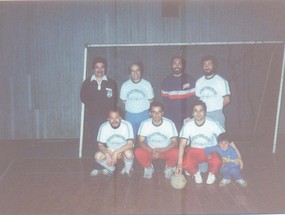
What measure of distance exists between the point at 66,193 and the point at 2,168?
1.75 metres

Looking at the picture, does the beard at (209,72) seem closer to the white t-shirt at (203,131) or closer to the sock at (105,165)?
the white t-shirt at (203,131)

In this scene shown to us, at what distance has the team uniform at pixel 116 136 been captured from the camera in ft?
18.9

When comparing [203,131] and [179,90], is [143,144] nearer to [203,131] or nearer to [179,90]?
[203,131]

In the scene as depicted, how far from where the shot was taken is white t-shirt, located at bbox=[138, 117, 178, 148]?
5746 millimetres

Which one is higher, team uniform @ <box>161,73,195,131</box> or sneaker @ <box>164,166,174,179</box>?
team uniform @ <box>161,73,195,131</box>

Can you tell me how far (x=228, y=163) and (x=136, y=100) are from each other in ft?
5.36

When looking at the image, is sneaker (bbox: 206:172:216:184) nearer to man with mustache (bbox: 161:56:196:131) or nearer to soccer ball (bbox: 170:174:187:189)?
soccer ball (bbox: 170:174:187:189)

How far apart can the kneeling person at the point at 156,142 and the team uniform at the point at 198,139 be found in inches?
7.3

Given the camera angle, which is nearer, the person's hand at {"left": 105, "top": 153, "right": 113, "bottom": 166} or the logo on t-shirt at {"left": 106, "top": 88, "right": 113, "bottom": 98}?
the person's hand at {"left": 105, "top": 153, "right": 113, "bottom": 166}

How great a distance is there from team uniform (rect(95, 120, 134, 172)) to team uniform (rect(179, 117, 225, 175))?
737 mm

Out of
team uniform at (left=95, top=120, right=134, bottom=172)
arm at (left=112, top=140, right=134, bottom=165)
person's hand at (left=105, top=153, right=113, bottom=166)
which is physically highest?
team uniform at (left=95, top=120, right=134, bottom=172)

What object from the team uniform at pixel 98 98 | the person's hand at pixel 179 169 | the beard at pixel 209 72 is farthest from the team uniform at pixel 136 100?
the person's hand at pixel 179 169

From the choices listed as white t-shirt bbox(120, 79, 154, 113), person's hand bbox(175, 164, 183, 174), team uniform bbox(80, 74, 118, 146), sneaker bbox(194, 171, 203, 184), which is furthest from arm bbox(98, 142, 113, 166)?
sneaker bbox(194, 171, 203, 184)

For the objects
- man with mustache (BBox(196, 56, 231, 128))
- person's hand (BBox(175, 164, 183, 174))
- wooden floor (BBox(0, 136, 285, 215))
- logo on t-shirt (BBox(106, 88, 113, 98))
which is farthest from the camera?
man with mustache (BBox(196, 56, 231, 128))
